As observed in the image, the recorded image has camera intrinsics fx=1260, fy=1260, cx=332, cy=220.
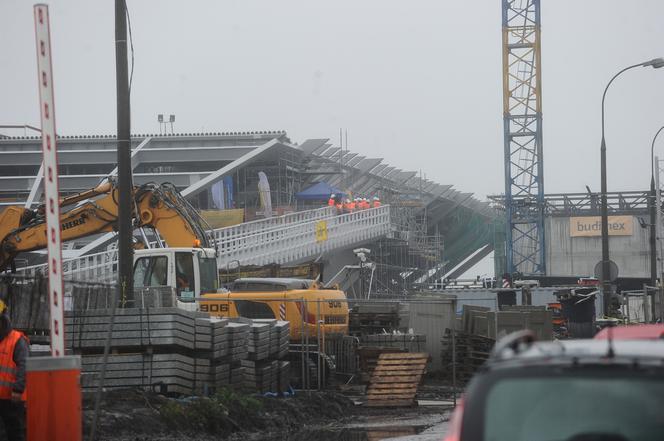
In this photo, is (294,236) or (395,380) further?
(294,236)

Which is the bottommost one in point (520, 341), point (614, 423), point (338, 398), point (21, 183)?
point (338, 398)

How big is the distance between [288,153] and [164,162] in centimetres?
1070

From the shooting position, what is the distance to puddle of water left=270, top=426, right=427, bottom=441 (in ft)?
56.2

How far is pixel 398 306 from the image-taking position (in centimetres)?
3422

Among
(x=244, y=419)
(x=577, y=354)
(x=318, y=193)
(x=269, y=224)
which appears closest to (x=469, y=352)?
(x=244, y=419)

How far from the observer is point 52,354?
32.1ft

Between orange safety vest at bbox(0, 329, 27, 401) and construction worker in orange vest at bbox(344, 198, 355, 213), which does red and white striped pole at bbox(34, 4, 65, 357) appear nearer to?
orange safety vest at bbox(0, 329, 27, 401)

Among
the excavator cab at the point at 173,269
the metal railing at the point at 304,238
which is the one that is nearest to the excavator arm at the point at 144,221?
the excavator cab at the point at 173,269

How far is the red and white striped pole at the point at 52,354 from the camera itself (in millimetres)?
9172

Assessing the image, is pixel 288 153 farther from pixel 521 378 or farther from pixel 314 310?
pixel 521 378

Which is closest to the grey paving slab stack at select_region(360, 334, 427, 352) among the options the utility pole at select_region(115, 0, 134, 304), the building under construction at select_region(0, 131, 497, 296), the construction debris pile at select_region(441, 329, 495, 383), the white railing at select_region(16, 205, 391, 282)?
the construction debris pile at select_region(441, 329, 495, 383)

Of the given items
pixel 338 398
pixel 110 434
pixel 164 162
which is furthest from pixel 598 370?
pixel 164 162

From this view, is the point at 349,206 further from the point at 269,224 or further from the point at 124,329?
the point at 124,329

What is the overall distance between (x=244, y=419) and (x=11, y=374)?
20.9 ft
